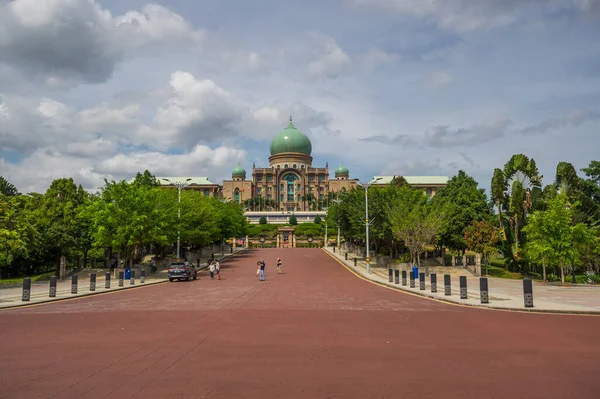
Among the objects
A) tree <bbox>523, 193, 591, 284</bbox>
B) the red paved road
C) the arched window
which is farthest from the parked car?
the arched window

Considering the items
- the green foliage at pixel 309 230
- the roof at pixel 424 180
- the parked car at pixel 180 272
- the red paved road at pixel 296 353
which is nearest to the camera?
the red paved road at pixel 296 353

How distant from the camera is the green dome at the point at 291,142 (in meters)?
144

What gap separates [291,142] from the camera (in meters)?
144

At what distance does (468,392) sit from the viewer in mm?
7324

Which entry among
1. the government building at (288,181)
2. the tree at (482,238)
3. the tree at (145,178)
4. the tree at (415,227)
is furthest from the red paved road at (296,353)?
the government building at (288,181)

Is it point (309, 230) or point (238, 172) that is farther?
point (238, 172)

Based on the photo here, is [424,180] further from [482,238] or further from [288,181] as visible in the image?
[482,238]

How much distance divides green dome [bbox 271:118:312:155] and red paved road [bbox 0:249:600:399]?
127666 millimetres

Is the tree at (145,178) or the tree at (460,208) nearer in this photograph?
the tree at (460,208)

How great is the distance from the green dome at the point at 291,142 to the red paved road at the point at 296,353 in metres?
128

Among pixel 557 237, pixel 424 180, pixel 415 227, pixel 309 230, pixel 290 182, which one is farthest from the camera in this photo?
pixel 424 180

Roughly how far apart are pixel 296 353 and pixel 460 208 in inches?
1618

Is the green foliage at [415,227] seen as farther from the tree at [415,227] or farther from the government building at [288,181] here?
the government building at [288,181]

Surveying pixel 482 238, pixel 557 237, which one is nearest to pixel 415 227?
pixel 482 238
